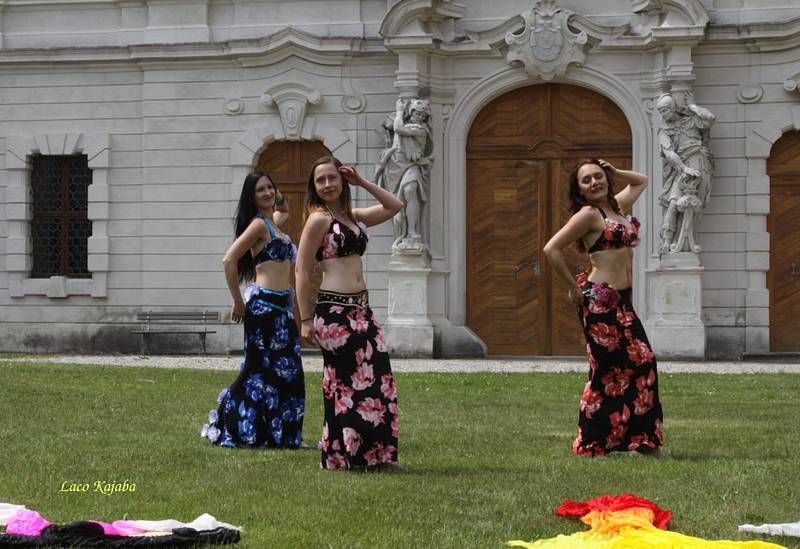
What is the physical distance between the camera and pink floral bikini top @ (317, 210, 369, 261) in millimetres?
8711

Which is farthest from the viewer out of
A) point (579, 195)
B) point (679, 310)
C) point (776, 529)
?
point (679, 310)

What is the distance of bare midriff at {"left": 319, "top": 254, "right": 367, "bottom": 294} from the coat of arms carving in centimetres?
1213

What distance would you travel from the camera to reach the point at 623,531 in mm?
6016

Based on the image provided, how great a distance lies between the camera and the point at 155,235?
21.9 m

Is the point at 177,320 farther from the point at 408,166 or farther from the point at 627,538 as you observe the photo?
the point at 627,538

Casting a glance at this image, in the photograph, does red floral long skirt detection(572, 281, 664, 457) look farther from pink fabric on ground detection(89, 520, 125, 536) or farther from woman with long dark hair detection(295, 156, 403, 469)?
pink fabric on ground detection(89, 520, 125, 536)

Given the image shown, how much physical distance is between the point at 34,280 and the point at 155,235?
213 cm

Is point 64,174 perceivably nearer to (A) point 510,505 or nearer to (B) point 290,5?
(B) point 290,5

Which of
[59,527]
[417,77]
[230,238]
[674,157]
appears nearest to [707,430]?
[59,527]

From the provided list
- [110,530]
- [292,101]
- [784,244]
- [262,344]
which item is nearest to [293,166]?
[292,101]

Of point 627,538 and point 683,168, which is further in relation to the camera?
point 683,168

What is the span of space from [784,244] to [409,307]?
17.9 feet

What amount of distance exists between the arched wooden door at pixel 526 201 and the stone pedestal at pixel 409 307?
99 cm

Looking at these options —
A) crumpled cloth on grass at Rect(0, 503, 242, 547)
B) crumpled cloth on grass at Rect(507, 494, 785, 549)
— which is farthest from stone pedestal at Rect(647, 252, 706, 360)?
crumpled cloth on grass at Rect(0, 503, 242, 547)
